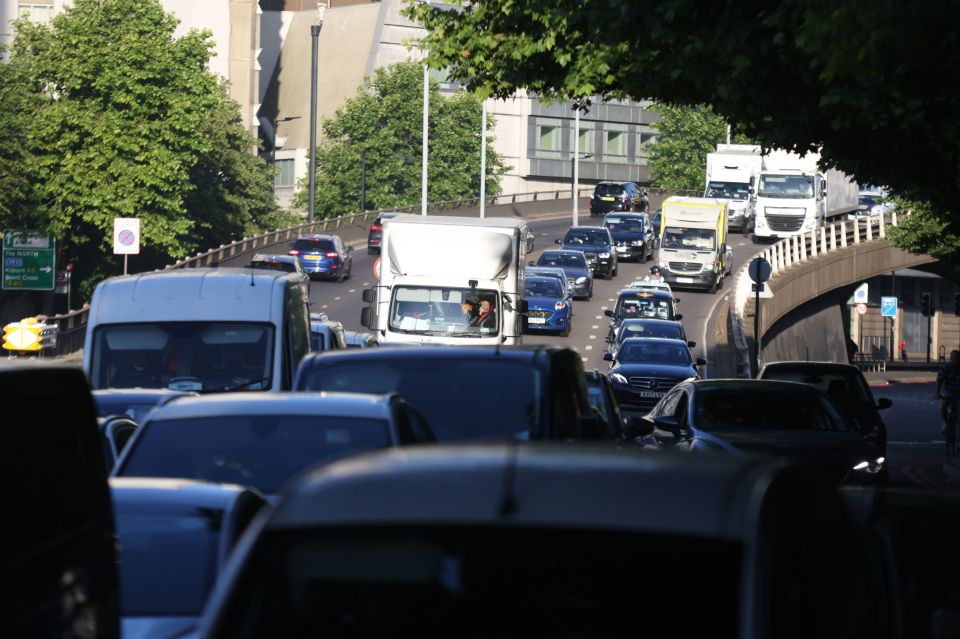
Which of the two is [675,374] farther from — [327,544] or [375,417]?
[327,544]

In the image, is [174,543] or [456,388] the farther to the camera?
[456,388]

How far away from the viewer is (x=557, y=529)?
3.30 m

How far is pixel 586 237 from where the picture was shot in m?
62.8

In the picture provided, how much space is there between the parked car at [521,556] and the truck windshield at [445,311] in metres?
19.3

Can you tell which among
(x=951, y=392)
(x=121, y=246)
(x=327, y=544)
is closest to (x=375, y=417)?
(x=327, y=544)

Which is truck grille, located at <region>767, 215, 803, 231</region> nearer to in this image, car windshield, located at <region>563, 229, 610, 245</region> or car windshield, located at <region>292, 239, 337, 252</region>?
car windshield, located at <region>563, 229, 610, 245</region>

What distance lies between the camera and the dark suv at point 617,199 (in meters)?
85.2

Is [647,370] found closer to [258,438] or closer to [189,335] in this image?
[189,335]

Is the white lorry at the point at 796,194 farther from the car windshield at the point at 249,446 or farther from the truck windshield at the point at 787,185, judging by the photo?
the car windshield at the point at 249,446

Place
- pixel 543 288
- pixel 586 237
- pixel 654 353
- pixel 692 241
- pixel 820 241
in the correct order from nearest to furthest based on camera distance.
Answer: pixel 654 353 < pixel 543 288 < pixel 692 241 < pixel 820 241 < pixel 586 237

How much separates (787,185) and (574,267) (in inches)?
533

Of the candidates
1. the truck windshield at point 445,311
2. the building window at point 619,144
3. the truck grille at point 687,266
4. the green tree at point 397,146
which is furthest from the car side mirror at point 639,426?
the building window at point 619,144

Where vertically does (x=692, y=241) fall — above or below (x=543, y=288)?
above

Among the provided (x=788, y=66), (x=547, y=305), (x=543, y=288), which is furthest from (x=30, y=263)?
(x=788, y=66)
